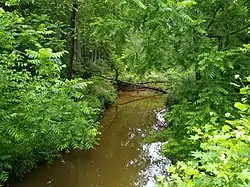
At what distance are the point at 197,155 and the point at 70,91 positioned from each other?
3.46 meters

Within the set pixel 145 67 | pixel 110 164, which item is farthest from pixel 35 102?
pixel 110 164

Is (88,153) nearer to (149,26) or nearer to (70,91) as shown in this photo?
(70,91)

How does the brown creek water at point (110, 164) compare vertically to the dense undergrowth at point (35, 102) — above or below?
below

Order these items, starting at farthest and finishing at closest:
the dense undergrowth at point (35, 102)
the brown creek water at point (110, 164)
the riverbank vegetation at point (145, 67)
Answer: the brown creek water at point (110, 164), the riverbank vegetation at point (145, 67), the dense undergrowth at point (35, 102)

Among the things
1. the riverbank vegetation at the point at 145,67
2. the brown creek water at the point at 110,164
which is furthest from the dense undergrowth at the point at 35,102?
the brown creek water at the point at 110,164

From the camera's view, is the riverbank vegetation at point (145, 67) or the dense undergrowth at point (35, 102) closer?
the dense undergrowth at point (35, 102)

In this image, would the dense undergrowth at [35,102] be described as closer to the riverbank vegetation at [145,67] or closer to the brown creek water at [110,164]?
the riverbank vegetation at [145,67]

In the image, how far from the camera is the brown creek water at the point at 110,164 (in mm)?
7461

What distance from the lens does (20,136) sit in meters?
4.86

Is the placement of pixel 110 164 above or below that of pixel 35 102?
below

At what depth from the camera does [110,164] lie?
27.9 feet

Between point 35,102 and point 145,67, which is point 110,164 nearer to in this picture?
point 145,67

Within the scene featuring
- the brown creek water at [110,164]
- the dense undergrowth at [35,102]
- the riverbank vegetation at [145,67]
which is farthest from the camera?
the brown creek water at [110,164]

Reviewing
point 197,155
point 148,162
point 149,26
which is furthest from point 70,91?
point 148,162
